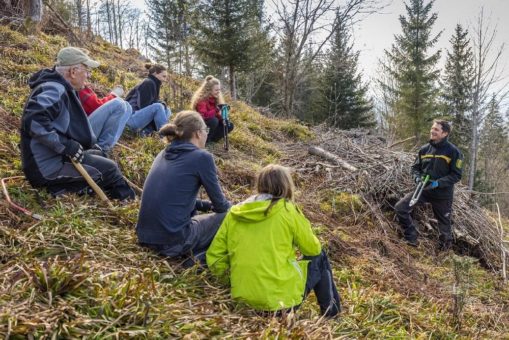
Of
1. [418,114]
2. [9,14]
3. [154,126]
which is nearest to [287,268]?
[154,126]

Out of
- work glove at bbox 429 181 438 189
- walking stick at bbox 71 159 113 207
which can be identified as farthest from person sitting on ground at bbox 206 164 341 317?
work glove at bbox 429 181 438 189

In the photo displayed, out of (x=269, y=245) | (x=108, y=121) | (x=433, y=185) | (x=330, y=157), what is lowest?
(x=433, y=185)

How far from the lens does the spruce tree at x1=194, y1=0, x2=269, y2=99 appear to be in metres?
16.2

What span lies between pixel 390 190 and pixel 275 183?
5042 mm

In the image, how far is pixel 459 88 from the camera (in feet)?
80.6

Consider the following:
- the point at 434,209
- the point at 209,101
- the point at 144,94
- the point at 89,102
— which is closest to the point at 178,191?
the point at 89,102

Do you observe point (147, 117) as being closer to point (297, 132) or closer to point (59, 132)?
point (59, 132)

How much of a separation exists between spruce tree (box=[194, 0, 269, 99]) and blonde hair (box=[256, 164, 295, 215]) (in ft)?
44.0

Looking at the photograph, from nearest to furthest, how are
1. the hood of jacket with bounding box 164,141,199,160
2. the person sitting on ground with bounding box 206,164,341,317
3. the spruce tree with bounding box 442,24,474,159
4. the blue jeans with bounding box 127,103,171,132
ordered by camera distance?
the person sitting on ground with bounding box 206,164,341,317
the hood of jacket with bounding box 164,141,199,160
the blue jeans with bounding box 127,103,171,132
the spruce tree with bounding box 442,24,474,159

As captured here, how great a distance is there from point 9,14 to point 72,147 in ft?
22.8

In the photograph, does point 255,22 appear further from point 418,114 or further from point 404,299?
point 404,299

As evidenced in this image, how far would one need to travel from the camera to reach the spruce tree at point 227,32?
16.2 meters

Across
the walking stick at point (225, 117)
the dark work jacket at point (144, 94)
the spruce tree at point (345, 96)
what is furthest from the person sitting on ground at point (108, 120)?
the spruce tree at point (345, 96)

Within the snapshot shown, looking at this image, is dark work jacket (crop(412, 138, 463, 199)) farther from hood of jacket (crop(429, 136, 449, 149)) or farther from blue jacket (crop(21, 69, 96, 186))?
blue jacket (crop(21, 69, 96, 186))
